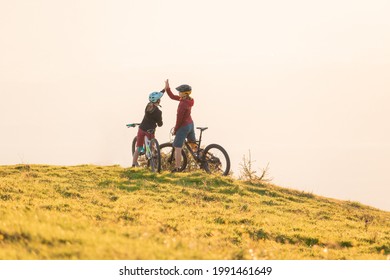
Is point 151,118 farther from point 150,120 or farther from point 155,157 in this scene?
point 155,157

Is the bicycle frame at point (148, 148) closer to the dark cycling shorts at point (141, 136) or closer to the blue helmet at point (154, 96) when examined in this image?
the dark cycling shorts at point (141, 136)

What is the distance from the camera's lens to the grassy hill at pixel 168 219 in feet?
26.8

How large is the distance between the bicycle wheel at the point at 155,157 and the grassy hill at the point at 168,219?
2.10 feet

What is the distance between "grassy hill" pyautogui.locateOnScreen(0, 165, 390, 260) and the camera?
8.17 meters

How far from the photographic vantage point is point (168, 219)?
14.4 m

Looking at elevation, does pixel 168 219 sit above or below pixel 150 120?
Answer: below

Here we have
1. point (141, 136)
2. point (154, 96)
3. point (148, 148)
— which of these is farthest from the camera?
point (141, 136)

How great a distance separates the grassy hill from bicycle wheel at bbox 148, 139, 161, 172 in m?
0.64

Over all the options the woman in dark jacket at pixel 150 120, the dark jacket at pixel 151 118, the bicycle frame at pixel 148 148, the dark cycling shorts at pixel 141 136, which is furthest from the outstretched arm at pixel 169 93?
the bicycle frame at pixel 148 148

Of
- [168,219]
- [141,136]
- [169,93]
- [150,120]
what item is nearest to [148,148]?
[141,136]

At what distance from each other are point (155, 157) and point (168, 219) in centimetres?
889

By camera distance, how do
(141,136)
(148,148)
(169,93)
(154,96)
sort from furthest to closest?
(141,136) < (148,148) < (169,93) < (154,96)
